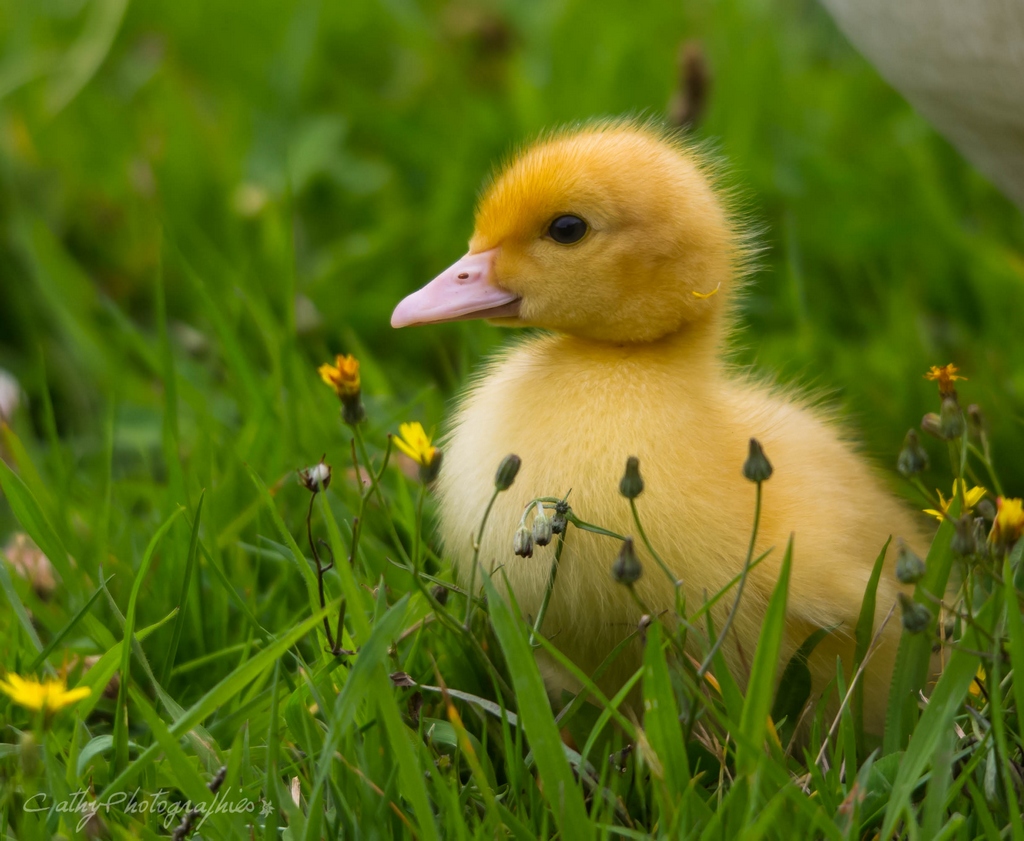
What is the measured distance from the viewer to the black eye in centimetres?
167

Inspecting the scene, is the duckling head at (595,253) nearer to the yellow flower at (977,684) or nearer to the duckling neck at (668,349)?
the duckling neck at (668,349)

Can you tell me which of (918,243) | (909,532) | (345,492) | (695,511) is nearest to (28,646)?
(345,492)

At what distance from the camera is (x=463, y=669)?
5.24 ft

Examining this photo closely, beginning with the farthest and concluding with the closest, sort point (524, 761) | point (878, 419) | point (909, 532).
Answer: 1. point (878, 419)
2. point (909, 532)
3. point (524, 761)

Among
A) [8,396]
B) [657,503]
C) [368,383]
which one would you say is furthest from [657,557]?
[8,396]

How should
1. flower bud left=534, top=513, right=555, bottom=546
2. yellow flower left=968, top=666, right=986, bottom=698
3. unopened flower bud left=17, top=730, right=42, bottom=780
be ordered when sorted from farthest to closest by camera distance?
yellow flower left=968, top=666, right=986, bottom=698
flower bud left=534, top=513, right=555, bottom=546
unopened flower bud left=17, top=730, right=42, bottom=780

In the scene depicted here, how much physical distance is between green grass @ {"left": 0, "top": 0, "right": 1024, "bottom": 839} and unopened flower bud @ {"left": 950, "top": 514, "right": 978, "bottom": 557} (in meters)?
0.06

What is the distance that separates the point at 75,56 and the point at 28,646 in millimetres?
2583

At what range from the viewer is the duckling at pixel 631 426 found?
151 cm

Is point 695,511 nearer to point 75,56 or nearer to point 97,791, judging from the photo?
point 97,791

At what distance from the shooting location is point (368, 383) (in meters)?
2.46

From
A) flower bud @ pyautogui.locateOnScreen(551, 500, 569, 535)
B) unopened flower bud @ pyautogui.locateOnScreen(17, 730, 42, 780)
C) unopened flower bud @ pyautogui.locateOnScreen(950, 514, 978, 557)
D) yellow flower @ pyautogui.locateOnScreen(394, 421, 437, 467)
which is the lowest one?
unopened flower bud @ pyautogui.locateOnScreen(950, 514, 978, 557)

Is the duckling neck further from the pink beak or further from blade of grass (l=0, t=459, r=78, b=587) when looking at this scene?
blade of grass (l=0, t=459, r=78, b=587)

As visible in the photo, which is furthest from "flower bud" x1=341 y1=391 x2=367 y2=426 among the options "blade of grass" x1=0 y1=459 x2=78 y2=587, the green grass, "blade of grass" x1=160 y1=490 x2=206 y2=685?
"blade of grass" x1=0 y1=459 x2=78 y2=587
